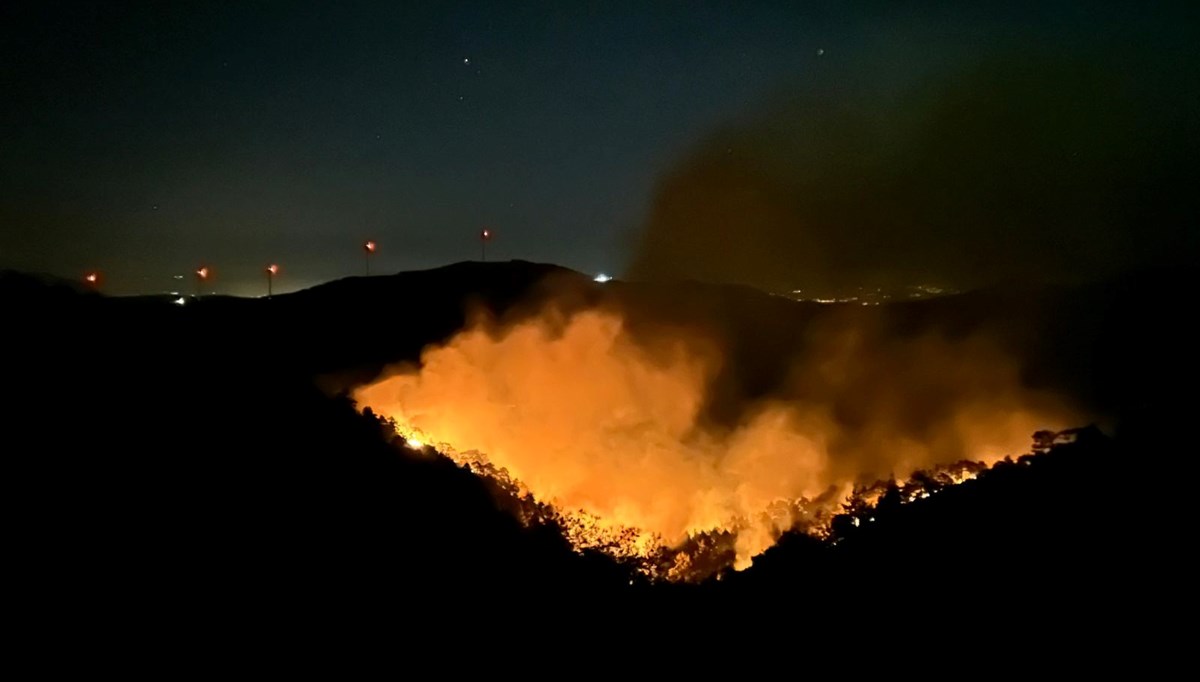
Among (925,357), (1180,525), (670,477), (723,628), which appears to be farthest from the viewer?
(925,357)

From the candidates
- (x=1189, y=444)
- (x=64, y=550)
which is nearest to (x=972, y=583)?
(x=1189, y=444)

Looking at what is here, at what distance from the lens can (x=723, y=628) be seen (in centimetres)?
850

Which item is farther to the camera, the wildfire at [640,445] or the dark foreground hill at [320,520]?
the wildfire at [640,445]

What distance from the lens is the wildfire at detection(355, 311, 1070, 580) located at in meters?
12.9

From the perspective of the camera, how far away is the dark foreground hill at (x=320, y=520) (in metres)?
8.14

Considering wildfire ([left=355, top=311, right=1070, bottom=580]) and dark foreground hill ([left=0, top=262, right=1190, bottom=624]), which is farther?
wildfire ([left=355, top=311, right=1070, bottom=580])

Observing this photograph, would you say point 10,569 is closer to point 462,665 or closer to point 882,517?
point 462,665

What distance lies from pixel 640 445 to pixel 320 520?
7.71 meters

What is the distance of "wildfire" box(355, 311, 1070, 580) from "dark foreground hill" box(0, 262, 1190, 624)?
4.83 feet

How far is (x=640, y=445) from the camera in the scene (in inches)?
651

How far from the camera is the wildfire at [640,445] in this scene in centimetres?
1290

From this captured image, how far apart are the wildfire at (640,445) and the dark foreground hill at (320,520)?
147cm

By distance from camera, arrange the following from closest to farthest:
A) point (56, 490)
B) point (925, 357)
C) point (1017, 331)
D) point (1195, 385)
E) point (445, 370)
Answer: point (56, 490) < point (445, 370) < point (1195, 385) < point (925, 357) < point (1017, 331)

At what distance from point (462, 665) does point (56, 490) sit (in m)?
5.57
